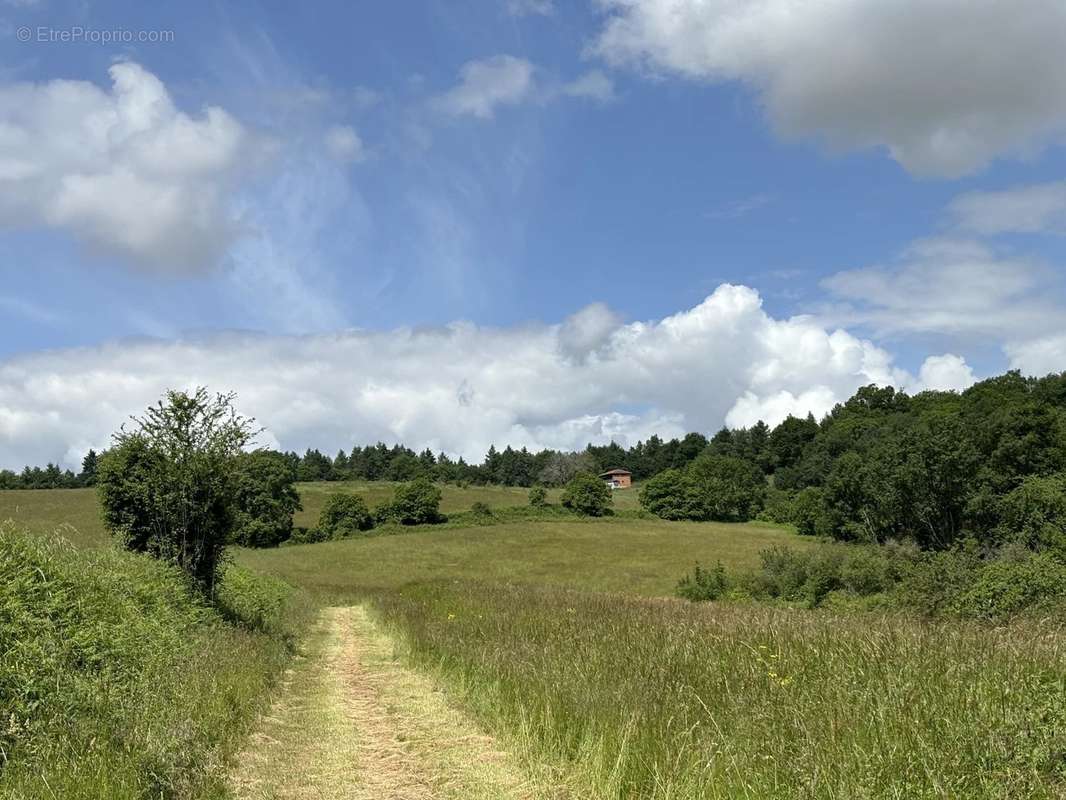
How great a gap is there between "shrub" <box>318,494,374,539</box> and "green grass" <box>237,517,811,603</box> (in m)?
9.82

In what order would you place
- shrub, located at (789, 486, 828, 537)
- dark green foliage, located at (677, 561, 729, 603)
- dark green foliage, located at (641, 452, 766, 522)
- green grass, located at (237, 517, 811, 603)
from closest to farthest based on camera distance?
dark green foliage, located at (677, 561, 729, 603), green grass, located at (237, 517, 811, 603), shrub, located at (789, 486, 828, 537), dark green foliage, located at (641, 452, 766, 522)

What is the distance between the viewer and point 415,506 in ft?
294

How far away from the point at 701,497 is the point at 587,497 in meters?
18.3

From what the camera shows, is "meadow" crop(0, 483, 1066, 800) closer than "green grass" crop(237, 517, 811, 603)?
Yes

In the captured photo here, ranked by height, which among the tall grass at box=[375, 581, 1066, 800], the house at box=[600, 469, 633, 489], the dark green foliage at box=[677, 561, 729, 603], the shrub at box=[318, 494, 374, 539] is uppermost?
the house at box=[600, 469, 633, 489]

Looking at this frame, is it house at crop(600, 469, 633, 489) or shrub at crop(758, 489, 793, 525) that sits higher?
house at crop(600, 469, 633, 489)

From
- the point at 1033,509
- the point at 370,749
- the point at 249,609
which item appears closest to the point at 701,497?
the point at 1033,509

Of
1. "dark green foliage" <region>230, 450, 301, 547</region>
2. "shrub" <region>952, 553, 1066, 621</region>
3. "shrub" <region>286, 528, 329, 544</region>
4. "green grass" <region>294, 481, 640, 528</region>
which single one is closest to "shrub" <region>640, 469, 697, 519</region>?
"green grass" <region>294, 481, 640, 528</region>

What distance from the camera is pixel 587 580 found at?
51.8 metres

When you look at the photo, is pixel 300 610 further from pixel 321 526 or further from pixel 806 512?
pixel 806 512

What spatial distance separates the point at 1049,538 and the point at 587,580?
2835 cm

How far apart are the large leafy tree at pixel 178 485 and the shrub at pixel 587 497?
84.5 m

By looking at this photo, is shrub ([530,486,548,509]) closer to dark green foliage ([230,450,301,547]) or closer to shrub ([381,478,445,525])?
shrub ([381,478,445,525])

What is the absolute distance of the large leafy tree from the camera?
16422 millimetres
